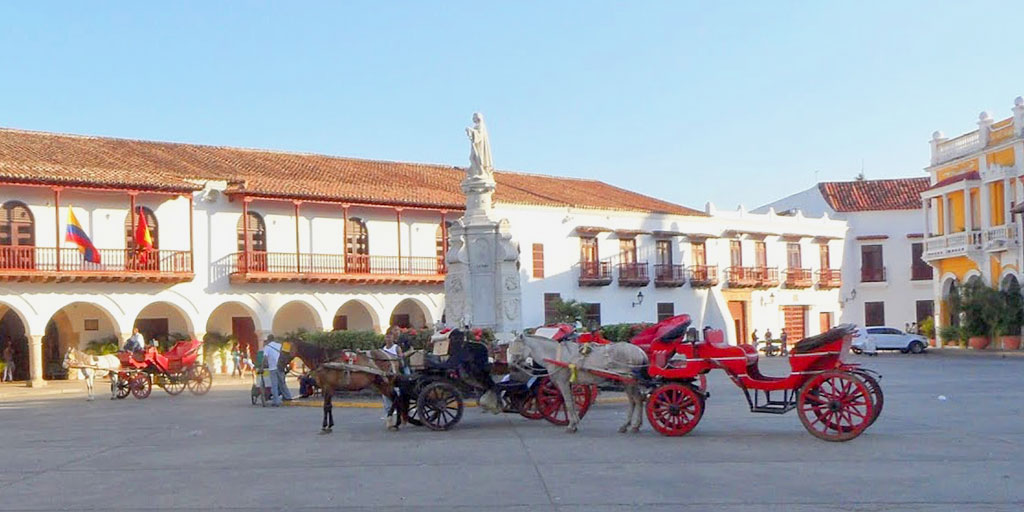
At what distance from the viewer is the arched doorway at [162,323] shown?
36.6 metres

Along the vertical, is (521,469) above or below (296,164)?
below

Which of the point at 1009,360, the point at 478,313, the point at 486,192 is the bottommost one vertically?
the point at 1009,360

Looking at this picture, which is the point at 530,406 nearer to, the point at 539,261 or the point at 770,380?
the point at 770,380

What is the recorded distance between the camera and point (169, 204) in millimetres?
35156

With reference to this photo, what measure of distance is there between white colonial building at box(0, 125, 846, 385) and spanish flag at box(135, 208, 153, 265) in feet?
0.65

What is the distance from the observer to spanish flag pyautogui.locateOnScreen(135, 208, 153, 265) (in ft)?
108

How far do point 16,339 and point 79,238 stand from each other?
659 centimetres

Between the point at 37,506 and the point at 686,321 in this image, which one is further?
the point at 686,321

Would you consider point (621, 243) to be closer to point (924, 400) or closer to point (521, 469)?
point (924, 400)

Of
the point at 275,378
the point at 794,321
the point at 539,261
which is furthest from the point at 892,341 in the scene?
the point at 275,378

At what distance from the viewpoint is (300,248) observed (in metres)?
38.1

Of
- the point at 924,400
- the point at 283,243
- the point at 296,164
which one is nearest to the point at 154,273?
the point at 283,243

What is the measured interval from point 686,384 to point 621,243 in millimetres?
33551

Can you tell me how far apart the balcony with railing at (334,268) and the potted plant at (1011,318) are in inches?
776
